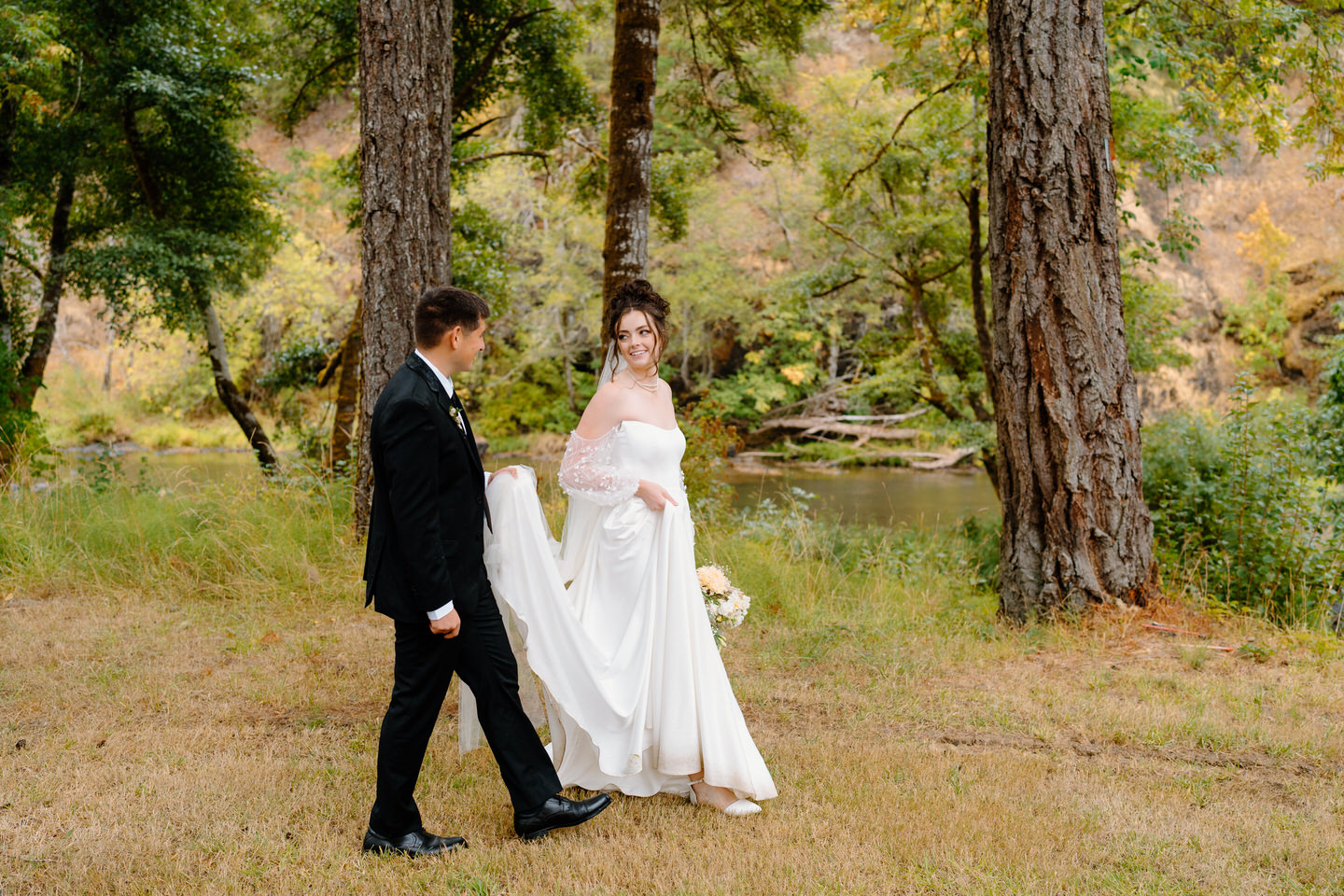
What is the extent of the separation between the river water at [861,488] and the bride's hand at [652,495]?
9605 millimetres

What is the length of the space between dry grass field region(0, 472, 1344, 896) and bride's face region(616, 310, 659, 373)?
180 centimetres

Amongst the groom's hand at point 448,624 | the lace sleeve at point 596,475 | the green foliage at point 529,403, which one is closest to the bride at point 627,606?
the lace sleeve at point 596,475

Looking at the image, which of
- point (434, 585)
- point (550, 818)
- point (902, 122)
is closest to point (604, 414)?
point (434, 585)

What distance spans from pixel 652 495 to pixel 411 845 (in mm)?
1554

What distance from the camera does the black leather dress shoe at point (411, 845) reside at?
3.32 m

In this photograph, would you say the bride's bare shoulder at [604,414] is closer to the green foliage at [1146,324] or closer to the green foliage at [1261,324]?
the green foliage at [1146,324]

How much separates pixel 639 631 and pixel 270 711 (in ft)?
7.95

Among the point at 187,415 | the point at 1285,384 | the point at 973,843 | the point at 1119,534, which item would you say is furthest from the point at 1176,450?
the point at 187,415

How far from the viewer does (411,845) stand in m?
3.33

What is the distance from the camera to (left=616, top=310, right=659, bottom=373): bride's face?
3.94 m

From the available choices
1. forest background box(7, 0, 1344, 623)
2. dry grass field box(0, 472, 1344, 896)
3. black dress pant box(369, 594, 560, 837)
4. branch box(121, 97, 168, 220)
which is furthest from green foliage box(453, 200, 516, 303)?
black dress pant box(369, 594, 560, 837)

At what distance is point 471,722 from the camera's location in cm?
388

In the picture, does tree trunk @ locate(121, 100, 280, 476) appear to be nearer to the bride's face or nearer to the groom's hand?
the bride's face

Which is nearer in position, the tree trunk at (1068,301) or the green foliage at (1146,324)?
the tree trunk at (1068,301)
